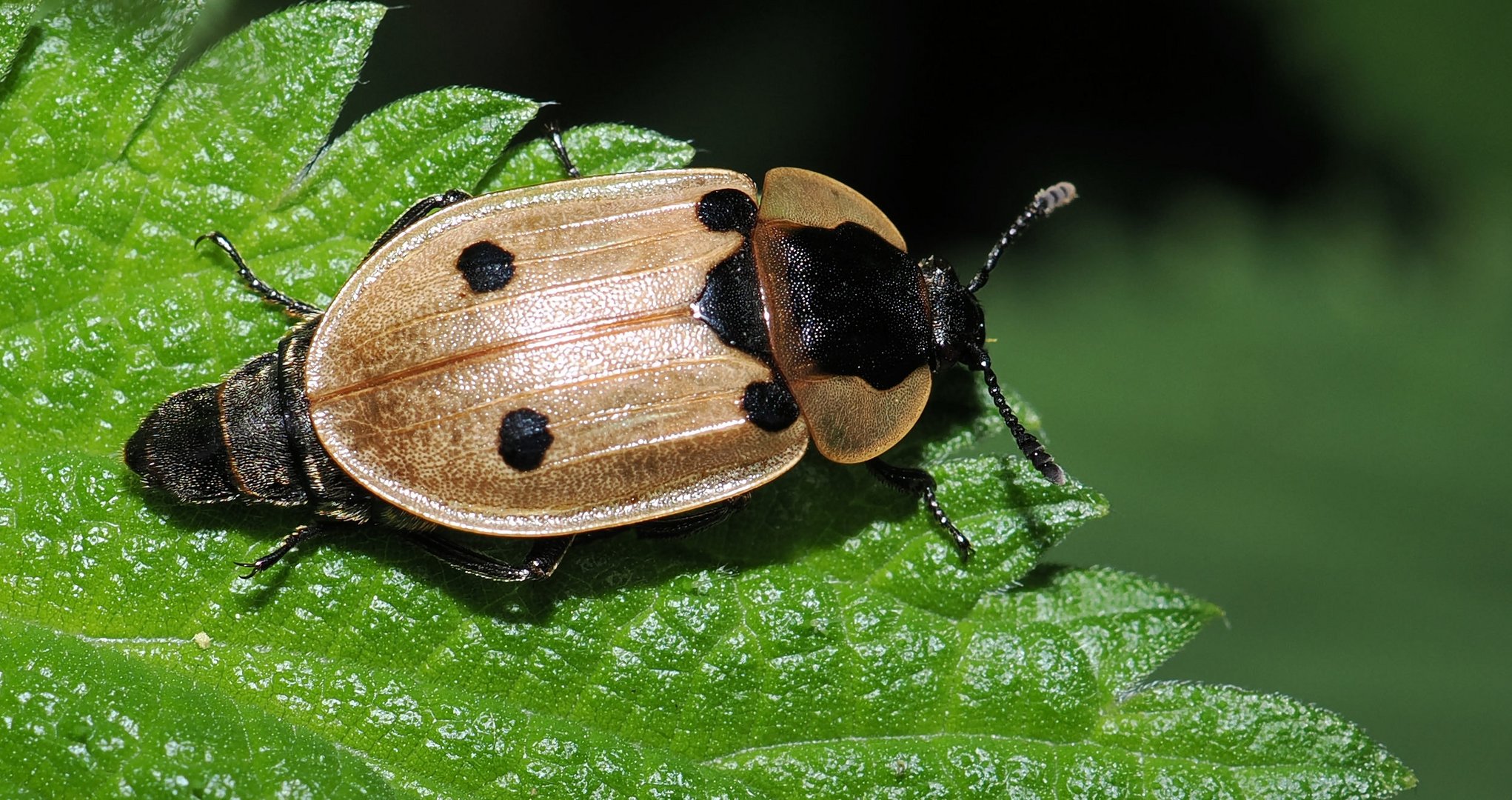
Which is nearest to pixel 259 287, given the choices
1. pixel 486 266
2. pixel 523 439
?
pixel 486 266

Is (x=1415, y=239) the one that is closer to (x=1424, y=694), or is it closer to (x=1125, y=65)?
(x=1125, y=65)

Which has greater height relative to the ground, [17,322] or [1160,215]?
[1160,215]

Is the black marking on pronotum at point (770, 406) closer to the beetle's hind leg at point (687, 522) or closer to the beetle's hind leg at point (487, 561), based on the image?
the beetle's hind leg at point (687, 522)

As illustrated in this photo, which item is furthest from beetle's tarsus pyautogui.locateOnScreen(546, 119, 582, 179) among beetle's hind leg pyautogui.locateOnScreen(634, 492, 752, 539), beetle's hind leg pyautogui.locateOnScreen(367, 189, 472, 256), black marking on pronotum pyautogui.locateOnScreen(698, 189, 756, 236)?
beetle's hind leg pyautogui.locateOnScreen(634, 492, 752, 539)

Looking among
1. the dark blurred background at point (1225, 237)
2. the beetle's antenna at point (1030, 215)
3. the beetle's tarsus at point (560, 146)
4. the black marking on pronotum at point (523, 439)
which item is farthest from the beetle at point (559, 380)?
the dark blurred background at point (1225, 237)

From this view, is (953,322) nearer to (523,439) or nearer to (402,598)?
(523,439)

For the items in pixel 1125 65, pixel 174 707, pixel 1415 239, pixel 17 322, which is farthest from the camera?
pixel 1125 65

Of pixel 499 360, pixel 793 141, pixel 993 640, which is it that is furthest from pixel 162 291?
pixel 793 141
